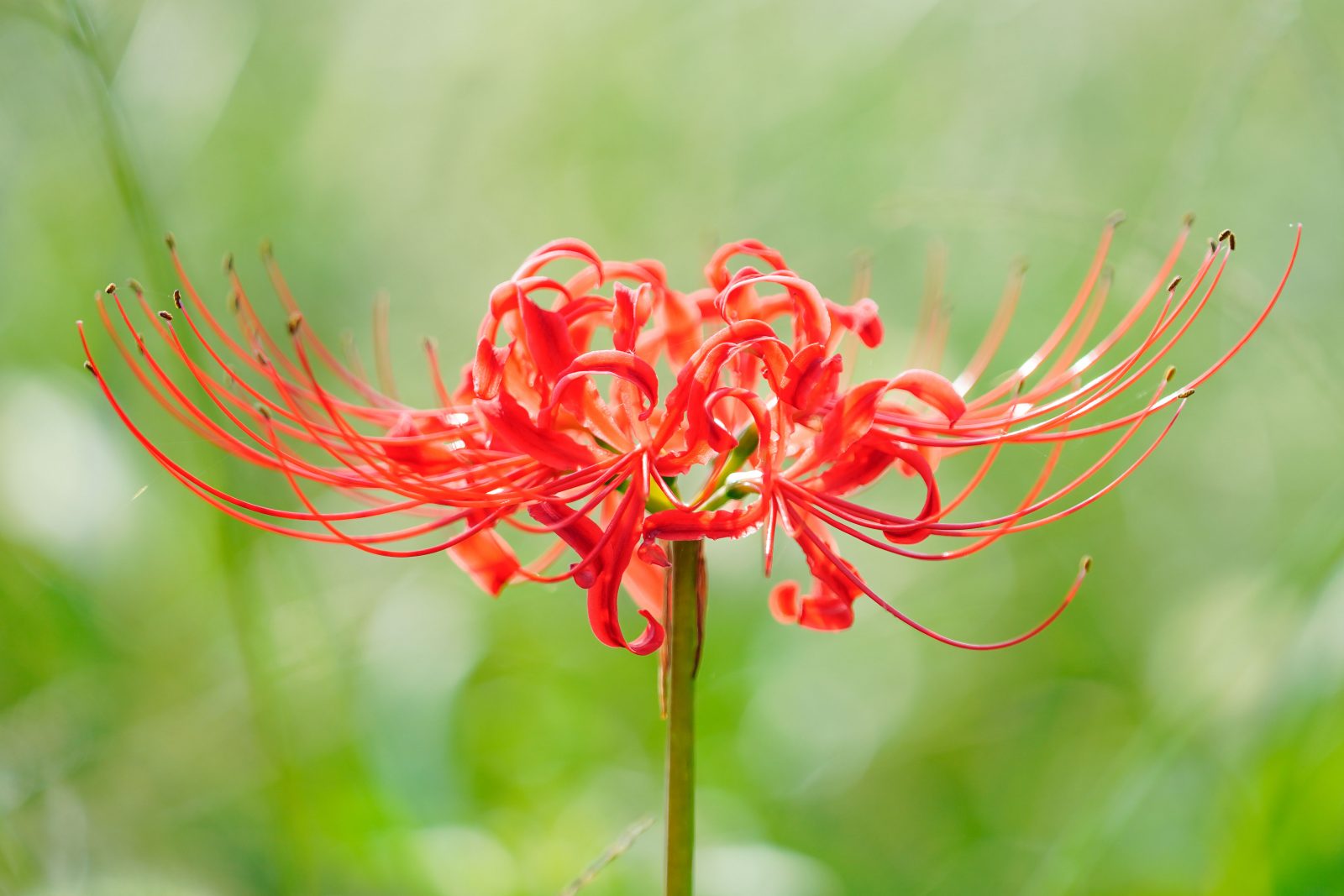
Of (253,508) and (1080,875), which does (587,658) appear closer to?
(1080,875)

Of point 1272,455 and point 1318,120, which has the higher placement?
point 1318,120

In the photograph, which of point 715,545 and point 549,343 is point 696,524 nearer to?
point 549,343

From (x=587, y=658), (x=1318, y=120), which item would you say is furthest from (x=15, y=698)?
(x=1318, y=120)

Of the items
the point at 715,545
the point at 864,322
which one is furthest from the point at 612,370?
the point at 715,545

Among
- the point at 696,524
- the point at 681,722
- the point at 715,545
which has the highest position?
the point at 696,524

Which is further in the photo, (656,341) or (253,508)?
(656,341)

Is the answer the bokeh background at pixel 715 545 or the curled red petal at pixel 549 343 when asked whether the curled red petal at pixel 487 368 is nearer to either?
the curled red petal at pixel 549 343
